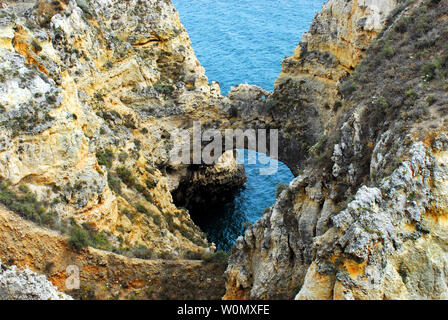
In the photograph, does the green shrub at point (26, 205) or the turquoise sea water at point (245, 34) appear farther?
the turquoise sea water at point (245, 34)

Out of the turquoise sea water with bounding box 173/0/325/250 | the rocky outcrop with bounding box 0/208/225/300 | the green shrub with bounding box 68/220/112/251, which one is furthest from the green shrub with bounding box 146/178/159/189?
the turquoise sea water with bounding box 173/0/325/250

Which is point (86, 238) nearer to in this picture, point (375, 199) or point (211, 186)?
point (375, 199)

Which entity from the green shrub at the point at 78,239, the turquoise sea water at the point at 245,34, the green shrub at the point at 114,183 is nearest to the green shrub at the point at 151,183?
the green shrub at the point at 114,183

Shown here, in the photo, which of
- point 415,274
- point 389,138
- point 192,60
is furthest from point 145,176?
point 415,274

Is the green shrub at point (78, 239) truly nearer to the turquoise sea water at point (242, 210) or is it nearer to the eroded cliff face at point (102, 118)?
the eroded cliff face at point (102, 118)

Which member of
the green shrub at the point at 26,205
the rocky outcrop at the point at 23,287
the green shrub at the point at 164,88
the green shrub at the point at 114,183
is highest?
the green shrub at the point at 164,88

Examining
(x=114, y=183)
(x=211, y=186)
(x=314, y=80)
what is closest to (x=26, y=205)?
(x=114, y=183)
